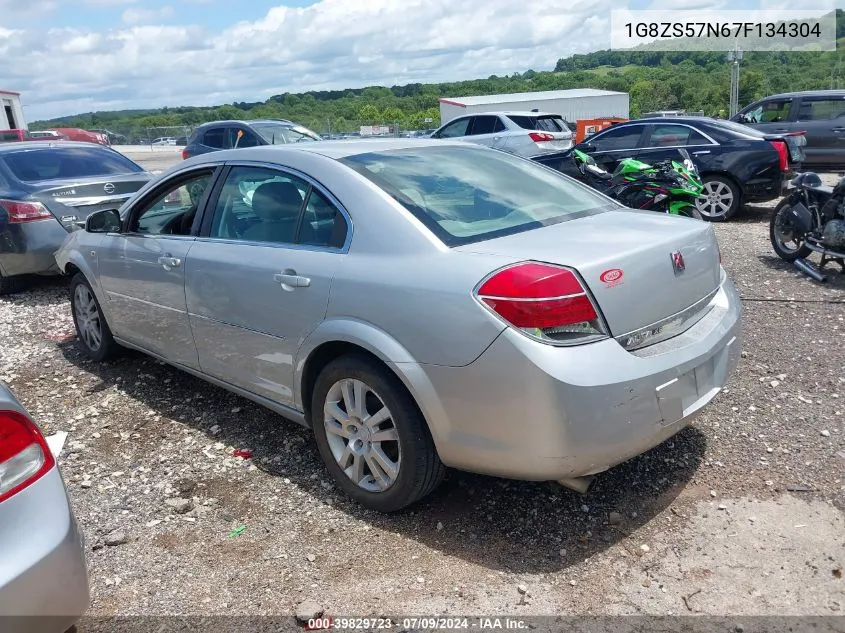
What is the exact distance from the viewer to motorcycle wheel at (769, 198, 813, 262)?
23.9 ft

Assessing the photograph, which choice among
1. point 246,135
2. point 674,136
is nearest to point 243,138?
point 246,135

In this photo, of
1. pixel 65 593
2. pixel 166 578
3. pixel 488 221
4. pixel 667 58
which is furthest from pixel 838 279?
pixel 667 58

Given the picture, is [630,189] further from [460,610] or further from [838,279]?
[460,610]

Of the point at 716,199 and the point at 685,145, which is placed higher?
the point at 685,145

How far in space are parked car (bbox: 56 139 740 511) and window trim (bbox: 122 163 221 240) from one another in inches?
0.9

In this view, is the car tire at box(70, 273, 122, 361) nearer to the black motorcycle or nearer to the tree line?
the black motorcycle

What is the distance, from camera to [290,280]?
340 centimetres

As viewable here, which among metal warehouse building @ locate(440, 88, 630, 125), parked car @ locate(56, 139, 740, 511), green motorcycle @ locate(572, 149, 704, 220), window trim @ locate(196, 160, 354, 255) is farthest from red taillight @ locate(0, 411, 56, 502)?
metal warehouse building @ locate(440, 88, 630, 125)

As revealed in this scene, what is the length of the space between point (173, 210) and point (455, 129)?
1301cm

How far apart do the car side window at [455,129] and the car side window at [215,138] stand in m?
4.93

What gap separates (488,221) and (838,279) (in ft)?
Answer: 16.3

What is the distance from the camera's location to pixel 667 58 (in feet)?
222

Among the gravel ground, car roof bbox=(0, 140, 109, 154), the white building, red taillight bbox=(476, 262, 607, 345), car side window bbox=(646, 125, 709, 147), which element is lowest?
the gravel ground

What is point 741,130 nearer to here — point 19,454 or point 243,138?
point 243,138
